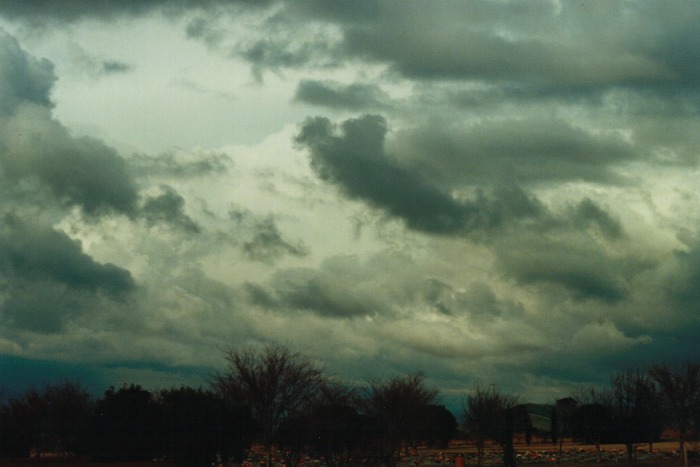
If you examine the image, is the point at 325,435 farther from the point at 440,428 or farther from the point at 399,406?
the point at 440,428

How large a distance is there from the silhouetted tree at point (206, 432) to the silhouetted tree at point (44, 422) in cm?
1584

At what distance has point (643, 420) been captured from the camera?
6269 centimetres

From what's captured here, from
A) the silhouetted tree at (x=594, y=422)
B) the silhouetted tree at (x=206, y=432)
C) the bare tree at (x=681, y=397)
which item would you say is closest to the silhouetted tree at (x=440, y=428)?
the silhouetted tree at (x=594, y=422)

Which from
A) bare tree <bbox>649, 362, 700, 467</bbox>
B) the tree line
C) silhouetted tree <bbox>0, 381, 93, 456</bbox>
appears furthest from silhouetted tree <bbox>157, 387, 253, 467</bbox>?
bare tree <bbox>649, 362, 700, 467</bbox>

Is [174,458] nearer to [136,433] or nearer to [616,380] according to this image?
[136,433]

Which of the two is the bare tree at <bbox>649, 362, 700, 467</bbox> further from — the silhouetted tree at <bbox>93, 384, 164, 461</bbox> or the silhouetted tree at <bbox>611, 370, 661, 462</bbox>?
the silhouetted tree at <bbox>93, 384, 164, 461</bbox>

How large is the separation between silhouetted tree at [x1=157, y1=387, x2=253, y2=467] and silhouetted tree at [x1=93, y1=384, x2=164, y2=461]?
4771 millimetres

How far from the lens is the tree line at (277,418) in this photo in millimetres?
39625

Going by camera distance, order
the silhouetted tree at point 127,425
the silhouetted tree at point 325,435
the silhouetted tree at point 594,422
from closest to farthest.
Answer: the silhouetted tree at point 325,435 → the silhouetted tree at point 127,425 → the silhouetted tree at point 594,422

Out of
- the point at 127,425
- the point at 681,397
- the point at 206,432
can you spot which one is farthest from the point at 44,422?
the point at 681,397

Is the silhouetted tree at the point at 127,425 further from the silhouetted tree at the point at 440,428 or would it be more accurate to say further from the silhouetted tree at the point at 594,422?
the silhouetted tree at the point at 440,428

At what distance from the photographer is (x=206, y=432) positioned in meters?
39.5

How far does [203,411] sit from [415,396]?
2467 cm

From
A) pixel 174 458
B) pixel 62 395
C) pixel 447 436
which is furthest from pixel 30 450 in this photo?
pixel 447 436
